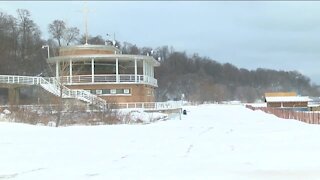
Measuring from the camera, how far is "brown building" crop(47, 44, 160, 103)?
182 feet

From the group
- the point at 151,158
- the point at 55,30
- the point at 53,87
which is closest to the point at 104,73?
the point at 53,87

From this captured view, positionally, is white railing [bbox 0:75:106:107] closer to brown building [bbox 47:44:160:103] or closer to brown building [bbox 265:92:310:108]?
brown building [bbox 47:44:160:103]

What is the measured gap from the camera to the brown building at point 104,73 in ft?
182

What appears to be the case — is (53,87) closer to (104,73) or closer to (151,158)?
(104,73)

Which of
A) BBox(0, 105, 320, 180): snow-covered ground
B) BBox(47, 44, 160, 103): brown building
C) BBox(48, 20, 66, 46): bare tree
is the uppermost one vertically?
BBox(48, 20, 66, 46): bare tree

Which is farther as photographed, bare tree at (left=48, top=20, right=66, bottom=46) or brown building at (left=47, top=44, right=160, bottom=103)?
bare tree at (left=48, top=20, right=66, bottom=46)

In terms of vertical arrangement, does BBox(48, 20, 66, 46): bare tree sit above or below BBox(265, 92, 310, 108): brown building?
above

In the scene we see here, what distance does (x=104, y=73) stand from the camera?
Answer: 58.0m

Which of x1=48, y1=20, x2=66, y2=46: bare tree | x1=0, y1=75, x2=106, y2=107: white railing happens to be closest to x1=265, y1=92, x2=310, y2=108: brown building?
x1=48, y1=20, x2=66, y2=46: bare tree

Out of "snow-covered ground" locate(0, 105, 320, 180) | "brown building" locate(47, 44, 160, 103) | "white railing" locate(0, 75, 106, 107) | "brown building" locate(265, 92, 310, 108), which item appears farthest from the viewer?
"brown building" locate(265, 92, 310, 108)

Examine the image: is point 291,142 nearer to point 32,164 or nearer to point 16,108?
point 32,164

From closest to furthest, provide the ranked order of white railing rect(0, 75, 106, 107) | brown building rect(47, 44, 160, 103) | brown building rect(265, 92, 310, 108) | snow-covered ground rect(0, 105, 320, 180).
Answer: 1. snow-covered ground rect(0, 105, 320, 180)
2. white railing rect(0, 75, 106, 107)
3. brown building rect(47, 44, 160, 103)
4. brown building rect(265, 92, 310, 108)

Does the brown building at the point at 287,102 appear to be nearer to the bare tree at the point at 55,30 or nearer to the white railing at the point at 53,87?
the bare tree at the point at 55,30

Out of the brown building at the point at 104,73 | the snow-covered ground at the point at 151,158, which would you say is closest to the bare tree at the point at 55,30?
the brown building at the point at 104,73
